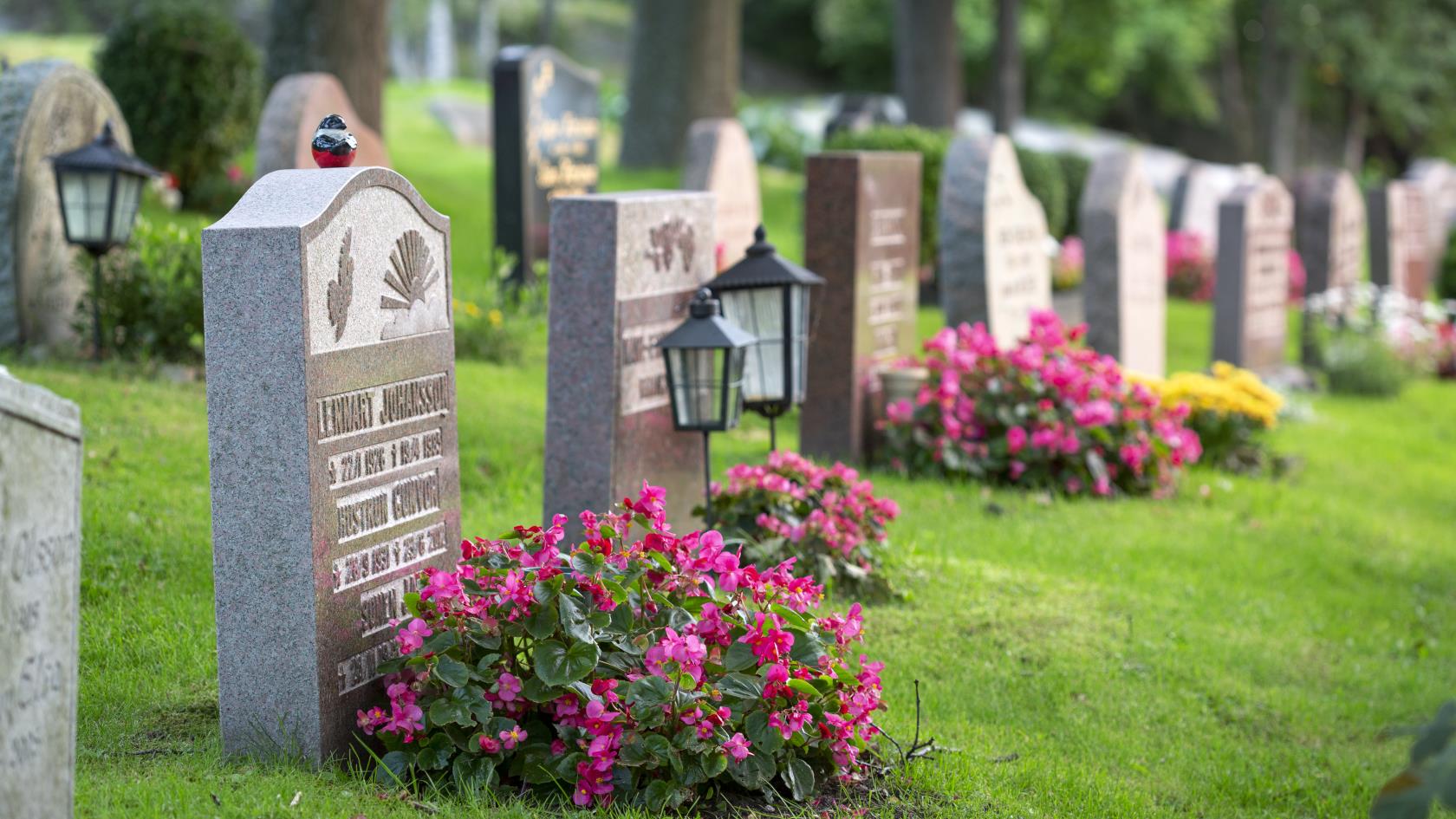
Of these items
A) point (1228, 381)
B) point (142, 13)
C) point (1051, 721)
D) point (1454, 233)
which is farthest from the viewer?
point (1454, 233)

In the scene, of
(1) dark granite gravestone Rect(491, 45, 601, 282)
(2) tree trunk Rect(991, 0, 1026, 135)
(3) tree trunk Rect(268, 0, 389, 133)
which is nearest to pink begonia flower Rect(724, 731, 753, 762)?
(1) dark granite gravestone Rect(491, 45, 601, 282)

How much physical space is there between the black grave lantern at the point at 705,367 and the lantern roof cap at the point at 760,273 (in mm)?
563

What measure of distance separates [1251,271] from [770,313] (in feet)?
25.9

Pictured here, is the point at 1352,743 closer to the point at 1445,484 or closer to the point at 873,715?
the point at 873,715

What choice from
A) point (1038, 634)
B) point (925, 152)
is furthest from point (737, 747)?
point (925, 152)

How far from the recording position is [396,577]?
13.8 feet

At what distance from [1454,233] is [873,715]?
62.0ft

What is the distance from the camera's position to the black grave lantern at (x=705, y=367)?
17.4 feet

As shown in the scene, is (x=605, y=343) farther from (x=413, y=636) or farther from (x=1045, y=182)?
(x=1045, y=182)

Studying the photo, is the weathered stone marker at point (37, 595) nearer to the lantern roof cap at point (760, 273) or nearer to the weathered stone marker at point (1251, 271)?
the lantern roof cap at point (760, 273)

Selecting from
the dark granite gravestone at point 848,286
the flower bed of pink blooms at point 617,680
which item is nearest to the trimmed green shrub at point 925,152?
the dark granite gravestone at point 848,286

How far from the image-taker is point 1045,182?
60.4 feet

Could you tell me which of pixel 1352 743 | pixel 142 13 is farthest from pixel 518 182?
pixel 1352 743

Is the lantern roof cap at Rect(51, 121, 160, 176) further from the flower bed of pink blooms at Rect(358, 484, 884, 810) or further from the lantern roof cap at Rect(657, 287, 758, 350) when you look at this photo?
the flower bed of pink blooms at Rect(358, 484, 884, 810)
